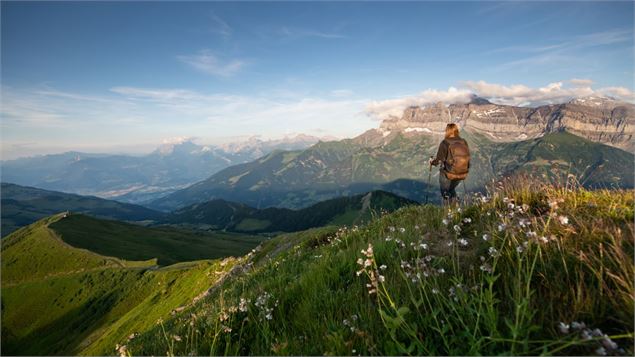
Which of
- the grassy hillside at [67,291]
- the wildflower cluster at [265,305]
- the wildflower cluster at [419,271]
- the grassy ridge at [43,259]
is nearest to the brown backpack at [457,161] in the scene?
the wildflower cluster at [419,271]

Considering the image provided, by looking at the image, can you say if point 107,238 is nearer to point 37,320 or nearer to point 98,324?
point 37,320

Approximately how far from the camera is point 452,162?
44.5 ft

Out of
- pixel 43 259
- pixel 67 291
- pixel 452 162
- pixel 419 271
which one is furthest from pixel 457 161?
pixel 43 259

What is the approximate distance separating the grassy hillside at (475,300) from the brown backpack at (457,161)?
298 inches

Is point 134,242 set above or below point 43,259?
below

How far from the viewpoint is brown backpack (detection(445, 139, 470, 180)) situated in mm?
13484

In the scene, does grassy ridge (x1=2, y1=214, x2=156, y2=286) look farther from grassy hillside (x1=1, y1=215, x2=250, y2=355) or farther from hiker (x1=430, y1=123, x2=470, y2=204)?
hiker (x1=430, y1=123, x2=470, y2=204)

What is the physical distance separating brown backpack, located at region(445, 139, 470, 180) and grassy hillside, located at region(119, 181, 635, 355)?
7.57 meters

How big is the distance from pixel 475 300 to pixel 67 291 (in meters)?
150

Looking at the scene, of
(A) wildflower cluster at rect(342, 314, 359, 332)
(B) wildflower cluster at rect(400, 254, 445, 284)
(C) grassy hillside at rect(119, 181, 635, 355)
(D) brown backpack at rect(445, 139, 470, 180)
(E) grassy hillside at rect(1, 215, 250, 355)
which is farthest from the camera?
(E) grassy hillside at rect(1, 215, 250, 355)

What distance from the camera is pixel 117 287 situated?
348ft

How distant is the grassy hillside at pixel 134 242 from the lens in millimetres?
142625

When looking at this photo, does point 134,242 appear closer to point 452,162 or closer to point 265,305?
point 452,162

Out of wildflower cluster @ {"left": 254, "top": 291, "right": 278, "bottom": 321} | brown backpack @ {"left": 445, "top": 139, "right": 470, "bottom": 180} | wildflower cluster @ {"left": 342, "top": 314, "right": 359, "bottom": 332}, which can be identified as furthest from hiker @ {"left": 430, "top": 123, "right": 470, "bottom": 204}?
wildflower cluster @ {"left": 342, "top": 314, "right": 359, "bottom": 332}
